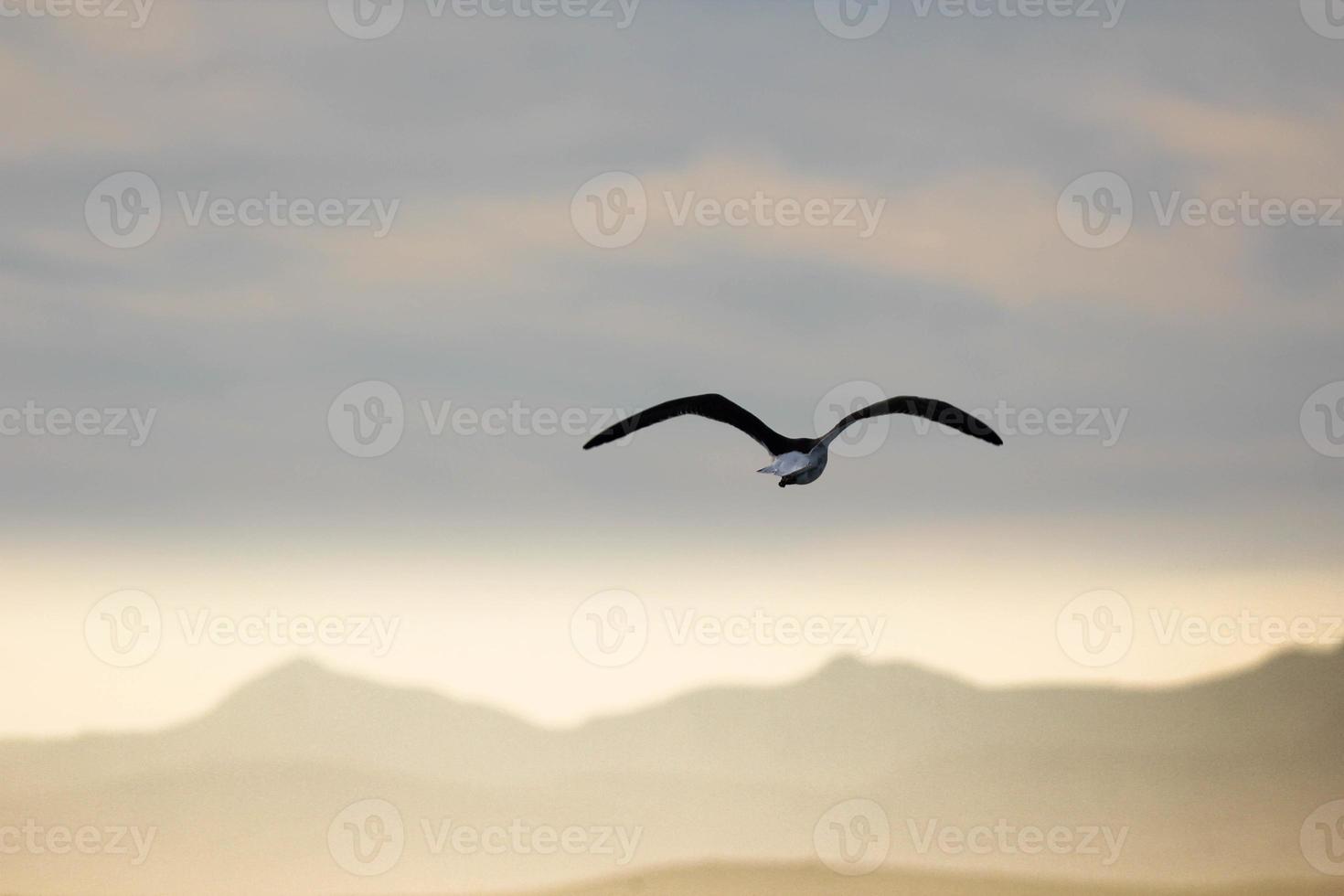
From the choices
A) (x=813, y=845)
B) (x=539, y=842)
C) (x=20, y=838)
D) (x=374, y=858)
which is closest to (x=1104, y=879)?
(x=813, y=845)

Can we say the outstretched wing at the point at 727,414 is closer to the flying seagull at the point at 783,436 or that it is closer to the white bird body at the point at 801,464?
the flying seagull at the point at 783,436

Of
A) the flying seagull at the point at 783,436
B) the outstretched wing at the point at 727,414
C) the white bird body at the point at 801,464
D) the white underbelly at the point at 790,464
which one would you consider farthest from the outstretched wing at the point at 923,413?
the outstretched wing at the point at 727,414

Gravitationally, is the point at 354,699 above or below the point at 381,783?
above

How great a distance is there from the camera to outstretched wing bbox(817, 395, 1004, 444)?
7.32 m

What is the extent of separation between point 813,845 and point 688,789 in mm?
2263

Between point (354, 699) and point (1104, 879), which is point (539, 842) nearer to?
point (354, 699)

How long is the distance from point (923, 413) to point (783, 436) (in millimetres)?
903

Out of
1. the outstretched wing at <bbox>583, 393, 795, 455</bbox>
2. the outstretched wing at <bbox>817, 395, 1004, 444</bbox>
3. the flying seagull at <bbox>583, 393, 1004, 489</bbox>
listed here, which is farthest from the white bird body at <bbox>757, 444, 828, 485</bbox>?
the outstretched wing at <bbox>583, 393, 795, 455</bbox>

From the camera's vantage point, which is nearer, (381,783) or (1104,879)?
(381,783)

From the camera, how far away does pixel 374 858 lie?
17344mm

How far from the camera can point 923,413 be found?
763 centimetres

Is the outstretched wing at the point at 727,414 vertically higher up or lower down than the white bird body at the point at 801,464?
higher up

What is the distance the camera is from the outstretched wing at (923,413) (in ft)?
24.0

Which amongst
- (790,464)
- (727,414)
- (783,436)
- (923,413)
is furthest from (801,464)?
(923,413)
